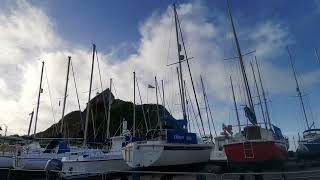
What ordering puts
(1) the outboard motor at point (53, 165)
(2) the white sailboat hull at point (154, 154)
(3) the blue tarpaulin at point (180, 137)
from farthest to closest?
(3) the blue tarpaulin at point (180, 137)
(2) the white sailboat hull at point (154, 154)
(1) the outboard motor at point (53, 165)

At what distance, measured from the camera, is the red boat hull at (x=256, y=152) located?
19266 mm

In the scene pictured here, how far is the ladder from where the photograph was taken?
1955 cm

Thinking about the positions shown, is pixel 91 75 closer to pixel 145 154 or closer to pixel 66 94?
pixel 66 94

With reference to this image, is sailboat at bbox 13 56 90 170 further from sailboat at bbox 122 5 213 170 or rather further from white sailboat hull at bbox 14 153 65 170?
sailboat at bbox 122 5 213 170

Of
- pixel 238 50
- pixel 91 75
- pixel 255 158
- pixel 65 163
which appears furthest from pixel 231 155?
pixel 91 75

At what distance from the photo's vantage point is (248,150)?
1966 cm

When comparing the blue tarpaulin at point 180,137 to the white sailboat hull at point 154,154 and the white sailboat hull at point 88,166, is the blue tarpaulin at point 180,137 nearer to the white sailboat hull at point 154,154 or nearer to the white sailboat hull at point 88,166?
the white sailboat hull at point 154,154

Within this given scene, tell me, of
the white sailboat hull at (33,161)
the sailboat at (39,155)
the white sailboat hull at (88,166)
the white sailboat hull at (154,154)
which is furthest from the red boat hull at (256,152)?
the white sailboat hull at (33,161)

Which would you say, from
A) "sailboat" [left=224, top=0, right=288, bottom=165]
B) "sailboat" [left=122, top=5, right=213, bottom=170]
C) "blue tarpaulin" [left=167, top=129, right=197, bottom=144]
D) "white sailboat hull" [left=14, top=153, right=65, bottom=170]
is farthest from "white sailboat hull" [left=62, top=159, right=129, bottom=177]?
"sailboat" [left=224, top=0, right=288, bottom=165]

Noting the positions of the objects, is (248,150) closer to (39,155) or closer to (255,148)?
(255,148)

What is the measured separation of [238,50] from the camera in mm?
25297

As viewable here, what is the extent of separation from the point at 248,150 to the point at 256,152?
19.9 inches

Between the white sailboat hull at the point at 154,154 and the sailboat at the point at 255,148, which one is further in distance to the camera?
the white sailboat hull at the point at 154,154

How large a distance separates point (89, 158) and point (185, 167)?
24.1ft
